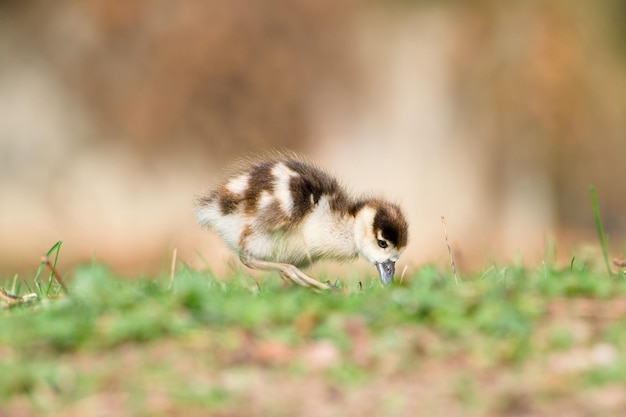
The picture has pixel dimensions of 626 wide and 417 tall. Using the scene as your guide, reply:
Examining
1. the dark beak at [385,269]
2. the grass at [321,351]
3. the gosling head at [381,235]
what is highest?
the gosling head at [381,235]

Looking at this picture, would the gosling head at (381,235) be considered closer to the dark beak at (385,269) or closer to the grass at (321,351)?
the dark beak at (385,269)

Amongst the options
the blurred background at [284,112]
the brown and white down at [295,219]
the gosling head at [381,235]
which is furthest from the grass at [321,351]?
the blurred background at [284,112]

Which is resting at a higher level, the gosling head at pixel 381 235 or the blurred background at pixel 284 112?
the blurred background at pixel 284 112

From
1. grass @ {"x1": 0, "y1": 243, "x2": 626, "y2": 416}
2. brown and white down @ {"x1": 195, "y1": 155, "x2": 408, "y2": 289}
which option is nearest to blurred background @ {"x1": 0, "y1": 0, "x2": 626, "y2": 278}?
brown and white down @ {"x1": 195, "y1": 155, "x2": 408, "y2": 289}

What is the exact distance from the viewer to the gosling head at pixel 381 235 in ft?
18.0

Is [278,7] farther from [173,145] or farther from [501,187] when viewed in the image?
[501,187]

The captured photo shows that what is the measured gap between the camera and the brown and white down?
5.24m

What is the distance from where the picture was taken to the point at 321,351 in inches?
130

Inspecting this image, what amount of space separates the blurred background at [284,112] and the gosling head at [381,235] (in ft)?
21.7

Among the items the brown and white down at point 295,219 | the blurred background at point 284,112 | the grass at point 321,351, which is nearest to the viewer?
the grass at point 321,351

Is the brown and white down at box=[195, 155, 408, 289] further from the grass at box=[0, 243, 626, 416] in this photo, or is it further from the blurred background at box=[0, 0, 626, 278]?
the blurred background at box=[0, 0, 626, 278]

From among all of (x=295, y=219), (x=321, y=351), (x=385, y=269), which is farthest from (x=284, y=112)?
(x=321, y=351)

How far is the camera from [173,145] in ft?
41.7

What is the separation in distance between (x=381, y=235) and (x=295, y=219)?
1.65 feet
